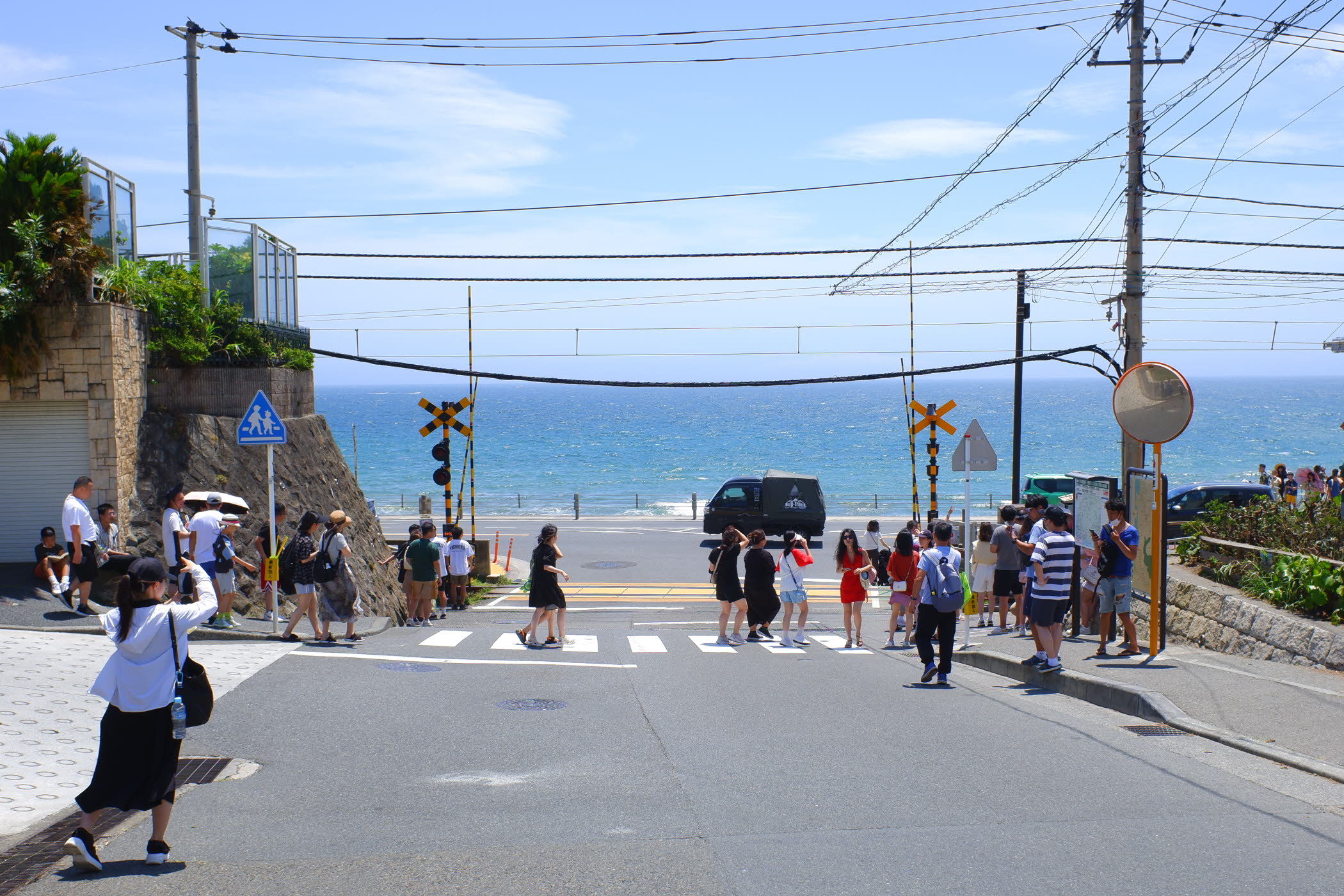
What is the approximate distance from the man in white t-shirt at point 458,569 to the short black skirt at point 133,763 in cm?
1358

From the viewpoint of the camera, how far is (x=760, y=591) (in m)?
15.9

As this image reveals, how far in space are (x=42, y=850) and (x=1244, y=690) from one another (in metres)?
9.39

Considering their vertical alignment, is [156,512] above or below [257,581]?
above

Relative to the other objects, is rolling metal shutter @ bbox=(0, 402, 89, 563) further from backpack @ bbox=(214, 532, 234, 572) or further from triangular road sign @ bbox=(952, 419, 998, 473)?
triangular road sign @ bbox=(952, 419, 998, 473)

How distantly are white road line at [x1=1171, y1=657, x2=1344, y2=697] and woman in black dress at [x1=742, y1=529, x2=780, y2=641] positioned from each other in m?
5.73

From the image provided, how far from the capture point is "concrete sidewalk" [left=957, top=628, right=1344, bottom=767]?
8.20 m

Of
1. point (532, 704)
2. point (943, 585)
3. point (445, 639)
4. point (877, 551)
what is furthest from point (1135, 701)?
point (877, 551)

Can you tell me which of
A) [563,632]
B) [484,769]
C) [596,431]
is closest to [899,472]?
[596,431]

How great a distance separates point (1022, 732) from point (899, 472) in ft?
307

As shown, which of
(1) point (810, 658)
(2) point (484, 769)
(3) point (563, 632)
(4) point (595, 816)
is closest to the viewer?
(4) point (595, 816)

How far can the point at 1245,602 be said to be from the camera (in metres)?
12.7

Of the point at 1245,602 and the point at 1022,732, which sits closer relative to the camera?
the point at 1022,732

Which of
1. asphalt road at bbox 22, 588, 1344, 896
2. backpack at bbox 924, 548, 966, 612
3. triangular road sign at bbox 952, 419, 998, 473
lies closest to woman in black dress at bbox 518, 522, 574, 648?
asphalt road at bbox 22, 588, 1344, 896

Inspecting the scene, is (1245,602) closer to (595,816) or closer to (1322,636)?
(1322,636)
